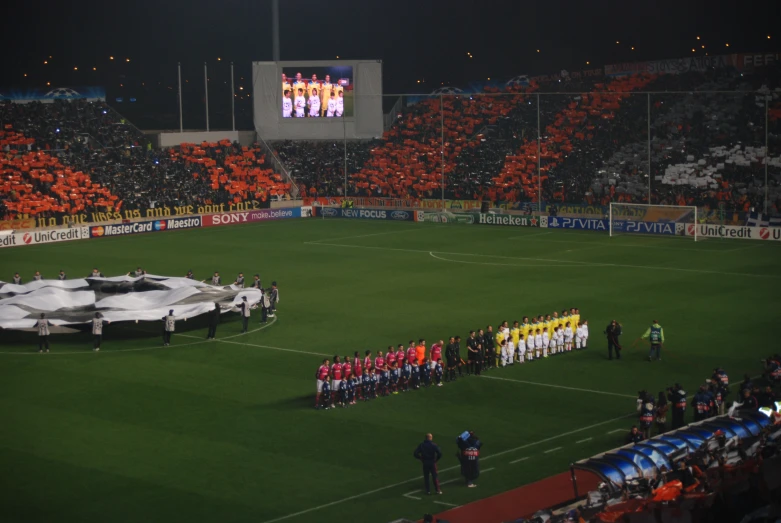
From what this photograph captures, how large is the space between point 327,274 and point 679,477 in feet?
107

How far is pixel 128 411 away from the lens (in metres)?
26.4

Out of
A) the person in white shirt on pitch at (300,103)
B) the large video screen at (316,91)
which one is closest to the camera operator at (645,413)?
the large video screen at (316,91)

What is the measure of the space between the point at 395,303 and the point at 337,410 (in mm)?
14357

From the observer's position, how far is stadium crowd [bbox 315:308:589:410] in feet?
88.3

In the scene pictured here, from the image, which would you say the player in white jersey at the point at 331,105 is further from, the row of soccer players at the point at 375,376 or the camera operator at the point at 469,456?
the camera operator at the point at 469,456

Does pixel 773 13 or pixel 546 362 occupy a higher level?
pixel 773 13

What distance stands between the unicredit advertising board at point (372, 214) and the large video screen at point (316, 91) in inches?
364

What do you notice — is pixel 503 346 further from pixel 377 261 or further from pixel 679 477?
pixel 377 261

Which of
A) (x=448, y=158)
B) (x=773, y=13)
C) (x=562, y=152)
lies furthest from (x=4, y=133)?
(x=773, y=13)

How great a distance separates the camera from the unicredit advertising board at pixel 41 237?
195 ft

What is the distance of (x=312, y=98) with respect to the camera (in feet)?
265

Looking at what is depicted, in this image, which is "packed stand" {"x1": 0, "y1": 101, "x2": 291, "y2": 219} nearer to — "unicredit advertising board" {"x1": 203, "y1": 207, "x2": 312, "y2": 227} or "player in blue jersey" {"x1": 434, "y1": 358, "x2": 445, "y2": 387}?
"unicredit advertising board" {"x1": 203, "y1": 207, "x2": 312, "y2": 227}

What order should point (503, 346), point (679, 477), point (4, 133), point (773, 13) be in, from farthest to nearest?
1. point (773, 13)
2. point (4, 133)
3. point (503, 346)
4. point (679, 477)

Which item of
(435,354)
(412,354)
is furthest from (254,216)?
(435,354)
